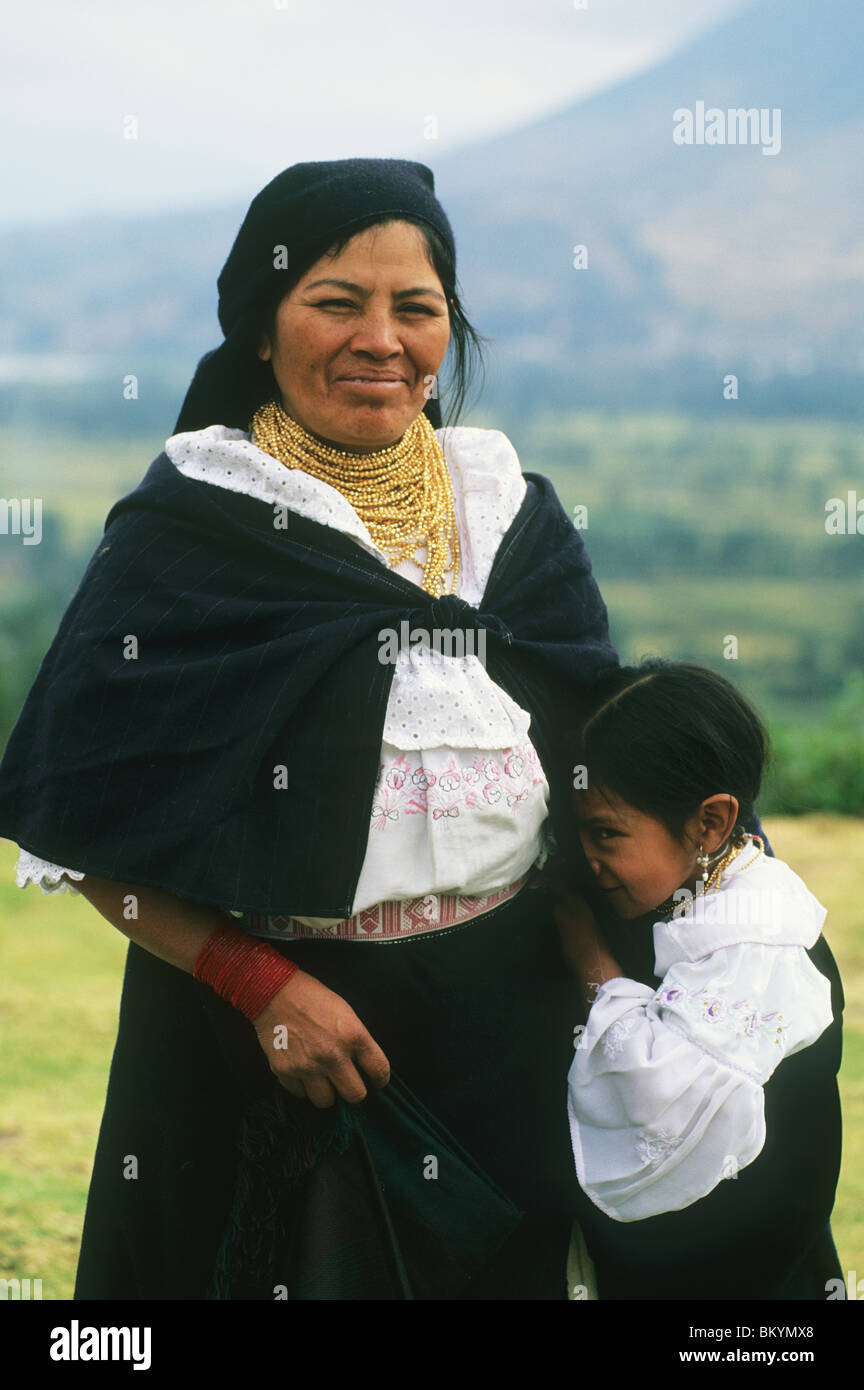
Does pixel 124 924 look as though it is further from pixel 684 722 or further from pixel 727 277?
pixel 727 277

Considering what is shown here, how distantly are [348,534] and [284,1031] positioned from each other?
65 cm

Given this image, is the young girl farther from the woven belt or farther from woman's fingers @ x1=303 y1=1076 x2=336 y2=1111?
woman's fingers @ x1=303 y1=1076 x2=336 y2=1111

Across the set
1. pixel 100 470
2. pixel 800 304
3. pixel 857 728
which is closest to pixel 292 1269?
pixel 857 728

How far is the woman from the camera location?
157 cm

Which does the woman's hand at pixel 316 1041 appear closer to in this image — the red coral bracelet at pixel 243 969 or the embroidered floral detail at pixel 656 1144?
the red coral bracelet at pixel 243 969

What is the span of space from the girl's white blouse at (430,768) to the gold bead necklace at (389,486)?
0.05 m

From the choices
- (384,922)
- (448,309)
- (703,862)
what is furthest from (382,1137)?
(448,309)

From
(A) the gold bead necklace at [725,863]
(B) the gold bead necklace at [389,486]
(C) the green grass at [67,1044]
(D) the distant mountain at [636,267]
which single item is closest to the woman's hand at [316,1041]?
(A) the gold bead necklace at [725,863]

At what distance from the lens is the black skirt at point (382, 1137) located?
1607 mm

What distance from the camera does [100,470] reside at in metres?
13.5

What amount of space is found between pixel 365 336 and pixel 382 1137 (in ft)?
3.43

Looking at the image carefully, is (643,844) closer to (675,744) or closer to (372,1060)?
(675,744)

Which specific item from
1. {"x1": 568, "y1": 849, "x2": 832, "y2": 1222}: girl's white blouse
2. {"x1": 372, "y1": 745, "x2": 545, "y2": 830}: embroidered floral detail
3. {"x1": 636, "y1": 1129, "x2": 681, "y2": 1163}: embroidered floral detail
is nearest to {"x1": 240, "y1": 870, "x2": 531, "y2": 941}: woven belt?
{"x1": 372, "y1": 745, "x2": 545, "y2": 830}: embroidered floral detail

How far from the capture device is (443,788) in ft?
5.17
